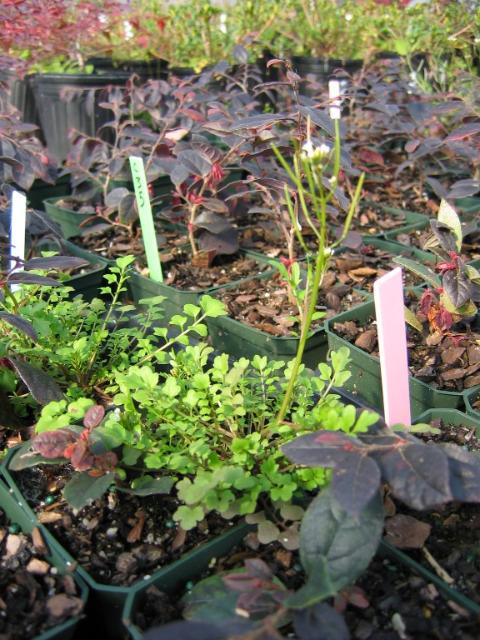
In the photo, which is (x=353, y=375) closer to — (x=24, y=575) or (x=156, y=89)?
(x=24, y=575)

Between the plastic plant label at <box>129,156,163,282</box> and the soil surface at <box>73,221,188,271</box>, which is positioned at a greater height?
the plastic plant label at <box>129,156,163,282</box>

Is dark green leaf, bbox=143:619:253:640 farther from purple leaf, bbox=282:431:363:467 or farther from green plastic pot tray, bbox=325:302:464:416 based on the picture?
green plastic pot tray, bbox=325:302:464:416

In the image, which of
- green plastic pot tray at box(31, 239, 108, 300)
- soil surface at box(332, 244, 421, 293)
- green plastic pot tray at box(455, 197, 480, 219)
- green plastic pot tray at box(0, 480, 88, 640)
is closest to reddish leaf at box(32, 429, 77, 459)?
green plastic pot tray at box(0, 480, 88, 640)

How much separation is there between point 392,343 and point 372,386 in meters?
0.36

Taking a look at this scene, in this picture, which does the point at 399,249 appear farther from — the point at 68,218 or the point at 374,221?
the point at 68,218

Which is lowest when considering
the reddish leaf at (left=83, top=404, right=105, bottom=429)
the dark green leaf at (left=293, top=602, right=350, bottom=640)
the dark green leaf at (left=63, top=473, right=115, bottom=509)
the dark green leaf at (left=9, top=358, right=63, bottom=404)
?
the dark green leaf at (left=293, top=602, right=350, bottom=640)

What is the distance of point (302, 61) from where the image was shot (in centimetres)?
384

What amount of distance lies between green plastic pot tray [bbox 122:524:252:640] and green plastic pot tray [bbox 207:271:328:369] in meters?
0.59

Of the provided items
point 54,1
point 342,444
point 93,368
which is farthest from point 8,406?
point 54,1

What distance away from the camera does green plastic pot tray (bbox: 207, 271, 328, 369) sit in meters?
1.47

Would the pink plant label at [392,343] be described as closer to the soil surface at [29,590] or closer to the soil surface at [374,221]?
the soil surface at [29,590]

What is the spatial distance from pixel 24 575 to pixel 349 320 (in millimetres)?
937

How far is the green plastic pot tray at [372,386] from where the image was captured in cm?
125

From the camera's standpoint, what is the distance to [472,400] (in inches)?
49.6
